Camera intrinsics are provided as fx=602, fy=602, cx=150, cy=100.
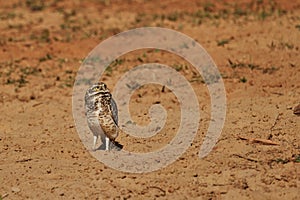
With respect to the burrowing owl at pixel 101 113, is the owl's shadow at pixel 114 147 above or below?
below

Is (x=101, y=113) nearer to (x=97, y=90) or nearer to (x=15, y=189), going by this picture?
Result: (x=97, y=90)

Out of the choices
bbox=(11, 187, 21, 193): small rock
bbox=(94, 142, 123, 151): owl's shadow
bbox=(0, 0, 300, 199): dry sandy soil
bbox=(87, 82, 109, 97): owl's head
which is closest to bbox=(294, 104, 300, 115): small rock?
bbox=(0, 0, 300, 199): dry sandy soil

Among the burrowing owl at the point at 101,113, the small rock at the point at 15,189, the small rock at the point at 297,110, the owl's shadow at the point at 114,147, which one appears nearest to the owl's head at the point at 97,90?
the burrowing owl at the point at 101,113

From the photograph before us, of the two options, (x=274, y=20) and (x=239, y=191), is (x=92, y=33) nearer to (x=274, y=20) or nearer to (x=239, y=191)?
(x=274, y=20)

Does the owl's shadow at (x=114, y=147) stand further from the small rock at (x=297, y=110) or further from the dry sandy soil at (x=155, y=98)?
the small rock at (x=297, y=110)

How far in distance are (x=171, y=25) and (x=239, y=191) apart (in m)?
6.38

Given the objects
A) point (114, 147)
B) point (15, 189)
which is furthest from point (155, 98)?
point (15, 189)

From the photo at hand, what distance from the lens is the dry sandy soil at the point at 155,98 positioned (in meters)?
5.47

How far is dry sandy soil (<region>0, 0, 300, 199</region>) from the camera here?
5.47 meters

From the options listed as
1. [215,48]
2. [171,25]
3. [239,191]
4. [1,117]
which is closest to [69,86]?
[1,117]

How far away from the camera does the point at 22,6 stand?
43.7ft

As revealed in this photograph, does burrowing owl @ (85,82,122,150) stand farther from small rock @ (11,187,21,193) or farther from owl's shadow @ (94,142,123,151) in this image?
small rock @ (11,187,21,193)

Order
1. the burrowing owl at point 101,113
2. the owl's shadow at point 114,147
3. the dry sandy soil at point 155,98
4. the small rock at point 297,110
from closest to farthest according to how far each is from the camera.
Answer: the dry sandy soil at point 155,98 → the burrowing owl at point 101,113 → the owl's shadow at point 114,147 → the small rock at point 297,110

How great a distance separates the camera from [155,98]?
780 cm
